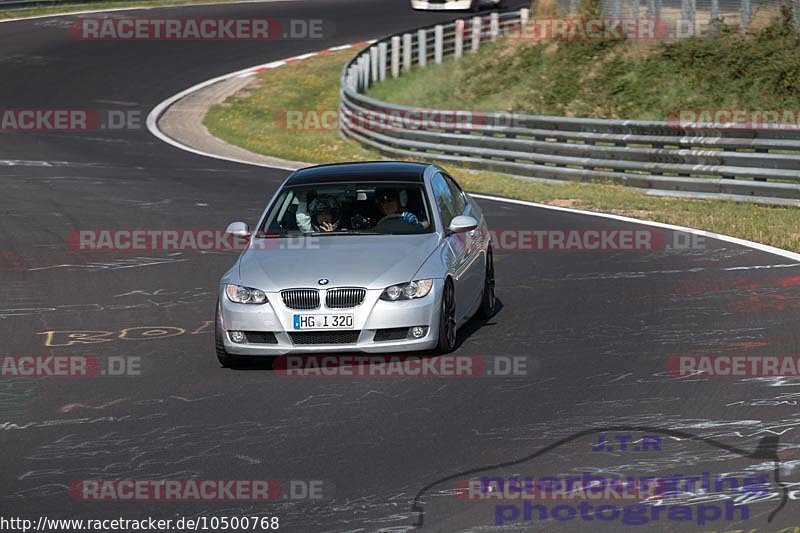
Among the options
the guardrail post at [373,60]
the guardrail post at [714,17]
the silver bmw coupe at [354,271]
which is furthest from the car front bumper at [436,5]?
the silver bmw coupe at [354,271]

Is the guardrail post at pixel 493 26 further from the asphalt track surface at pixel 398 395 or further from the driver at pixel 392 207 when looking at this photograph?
the driver at pixel 392 207

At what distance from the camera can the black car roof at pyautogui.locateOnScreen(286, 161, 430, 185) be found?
11734 mm

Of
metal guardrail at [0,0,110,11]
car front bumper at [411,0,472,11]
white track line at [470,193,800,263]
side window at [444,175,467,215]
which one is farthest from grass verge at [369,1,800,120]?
metal guardrail at [0,0,110,11]

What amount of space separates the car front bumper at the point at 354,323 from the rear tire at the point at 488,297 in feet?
Result: 6.22

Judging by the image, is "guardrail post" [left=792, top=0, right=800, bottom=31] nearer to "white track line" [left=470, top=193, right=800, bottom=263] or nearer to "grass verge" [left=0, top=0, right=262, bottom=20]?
"white track line" [left=470, top=193, right=800, bottom=263]

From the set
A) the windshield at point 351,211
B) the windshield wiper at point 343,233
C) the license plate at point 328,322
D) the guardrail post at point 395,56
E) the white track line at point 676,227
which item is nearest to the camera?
the license plate at point 328,322

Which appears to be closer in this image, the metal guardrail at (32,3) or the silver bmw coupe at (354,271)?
the silver bmw coupe at (354,271)

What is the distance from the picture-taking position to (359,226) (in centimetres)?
1153

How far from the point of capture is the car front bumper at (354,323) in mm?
10141

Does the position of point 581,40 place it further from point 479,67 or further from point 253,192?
point 253,192

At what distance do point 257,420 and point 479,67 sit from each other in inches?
1174

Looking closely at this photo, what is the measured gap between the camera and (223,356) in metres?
10.4

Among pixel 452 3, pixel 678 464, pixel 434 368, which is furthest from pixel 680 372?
pixel 452 3

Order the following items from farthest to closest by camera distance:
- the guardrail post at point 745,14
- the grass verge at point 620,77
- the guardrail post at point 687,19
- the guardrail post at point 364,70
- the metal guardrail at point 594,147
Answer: the guardrail post at point 364,70 → the guardrail post at point 687,19 → the guardrail post at point 745,14 → the grass verge at point 620,77 → the metal guardrail at point 594,147
